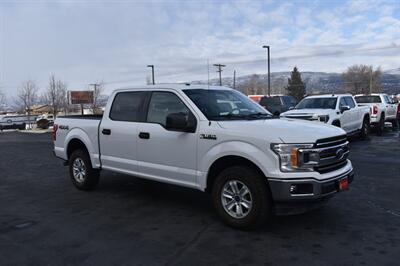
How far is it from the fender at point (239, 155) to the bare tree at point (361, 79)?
272ft

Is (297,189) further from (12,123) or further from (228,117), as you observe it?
(12,123)

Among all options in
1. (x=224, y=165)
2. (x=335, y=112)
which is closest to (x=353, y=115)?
(x=335, y=112)

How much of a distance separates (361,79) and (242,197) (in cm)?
9597

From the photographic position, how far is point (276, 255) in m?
4.48

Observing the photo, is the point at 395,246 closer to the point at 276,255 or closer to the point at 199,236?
the point at 276,255

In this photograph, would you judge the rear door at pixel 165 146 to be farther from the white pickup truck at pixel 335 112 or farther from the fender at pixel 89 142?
the white pickup truck at pixel 335 112

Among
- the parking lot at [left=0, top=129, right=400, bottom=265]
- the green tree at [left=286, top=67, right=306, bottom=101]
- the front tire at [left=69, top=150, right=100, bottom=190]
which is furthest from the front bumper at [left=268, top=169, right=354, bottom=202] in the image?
the green tree at [left=286, top=67, right=306, bottom=101]

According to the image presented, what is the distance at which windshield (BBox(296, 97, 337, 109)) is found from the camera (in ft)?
49.2

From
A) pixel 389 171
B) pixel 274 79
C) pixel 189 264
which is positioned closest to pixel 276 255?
pixel 189 264

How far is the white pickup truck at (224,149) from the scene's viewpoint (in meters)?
4.94

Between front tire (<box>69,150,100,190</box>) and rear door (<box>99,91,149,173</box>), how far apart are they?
1.82 ft

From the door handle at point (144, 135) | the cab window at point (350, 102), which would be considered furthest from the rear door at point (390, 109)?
the door handle at point (144, 135)

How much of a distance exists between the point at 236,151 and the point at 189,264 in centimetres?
157

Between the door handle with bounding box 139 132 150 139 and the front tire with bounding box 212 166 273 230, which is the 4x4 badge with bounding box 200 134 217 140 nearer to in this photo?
the front tire with bounding box 212 166 273 230
